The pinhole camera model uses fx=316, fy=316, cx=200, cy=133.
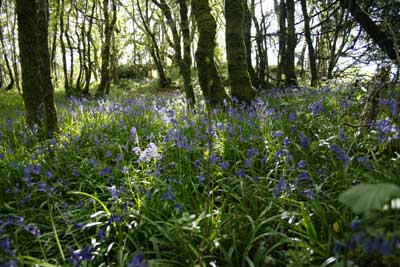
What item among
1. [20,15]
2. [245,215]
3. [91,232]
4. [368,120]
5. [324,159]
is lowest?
[91,232]

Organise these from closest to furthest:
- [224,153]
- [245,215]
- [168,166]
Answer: [245,215] < [168,166] < [224,153]

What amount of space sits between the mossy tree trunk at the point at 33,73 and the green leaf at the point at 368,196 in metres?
4.31

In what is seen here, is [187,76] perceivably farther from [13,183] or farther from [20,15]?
[13,183]

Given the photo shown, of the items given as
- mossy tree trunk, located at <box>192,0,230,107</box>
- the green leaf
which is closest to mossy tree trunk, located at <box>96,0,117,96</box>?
mossy tree trunk, located at <box>192,0,230,107</box>

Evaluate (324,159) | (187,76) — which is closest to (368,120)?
(324,159)

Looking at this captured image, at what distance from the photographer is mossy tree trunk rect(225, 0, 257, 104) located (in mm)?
6250

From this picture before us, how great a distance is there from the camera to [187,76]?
287 inches

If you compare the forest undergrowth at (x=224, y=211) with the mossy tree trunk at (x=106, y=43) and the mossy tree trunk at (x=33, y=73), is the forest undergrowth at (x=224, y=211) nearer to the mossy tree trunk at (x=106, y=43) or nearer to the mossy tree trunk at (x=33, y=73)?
the mossy tree trunk at (x=33, y=73)

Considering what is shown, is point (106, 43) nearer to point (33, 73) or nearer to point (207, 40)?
point (207, 40)

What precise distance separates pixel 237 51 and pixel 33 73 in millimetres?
3671

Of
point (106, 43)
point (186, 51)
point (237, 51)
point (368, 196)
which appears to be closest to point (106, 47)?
point (106, 43)

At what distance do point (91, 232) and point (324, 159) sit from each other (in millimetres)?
2073

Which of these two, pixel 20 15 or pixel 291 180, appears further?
pixel 20 15

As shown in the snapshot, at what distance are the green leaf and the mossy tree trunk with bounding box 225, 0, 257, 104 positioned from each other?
5205 mm
